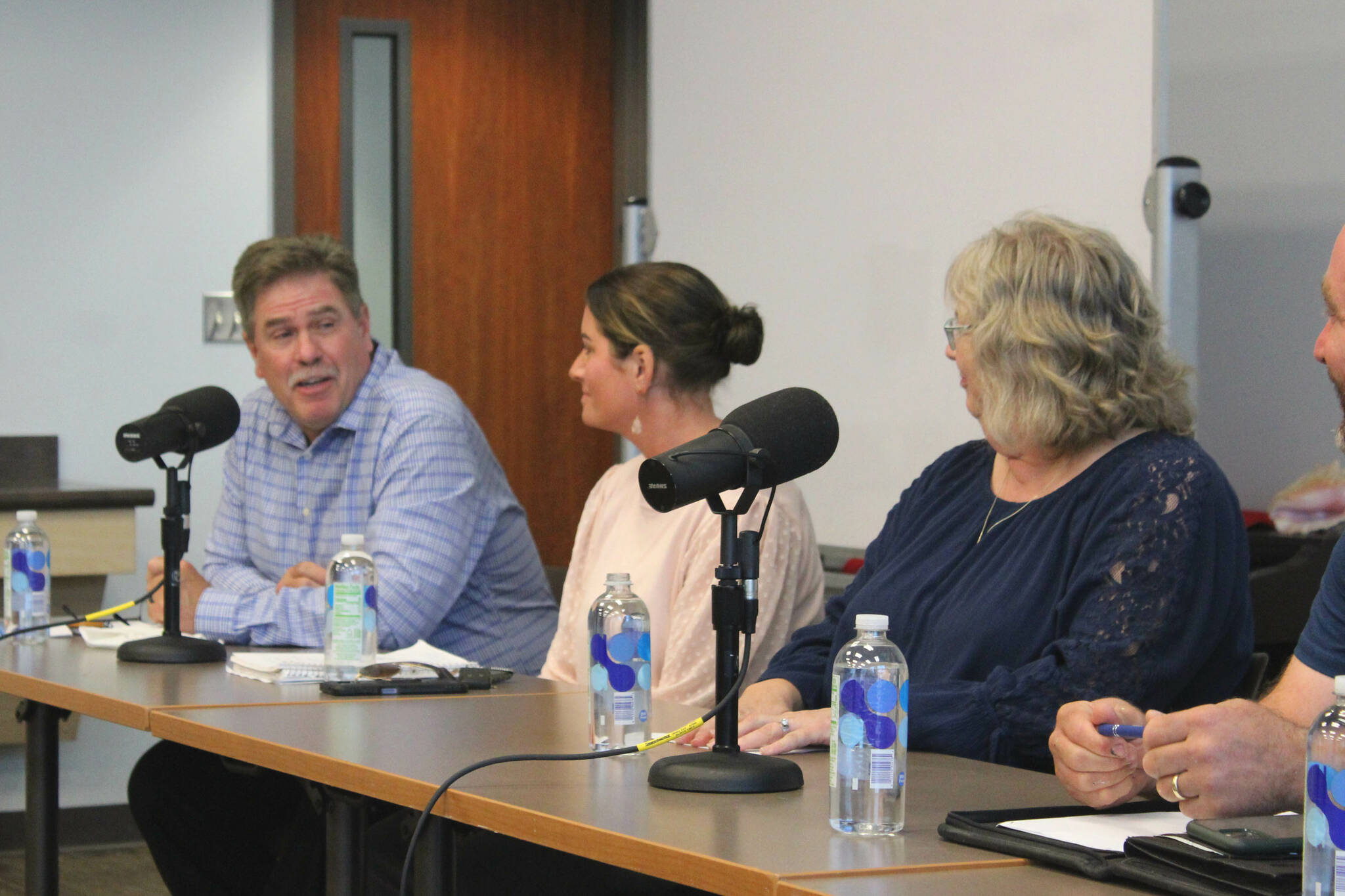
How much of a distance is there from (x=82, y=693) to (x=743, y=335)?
1.13 metres

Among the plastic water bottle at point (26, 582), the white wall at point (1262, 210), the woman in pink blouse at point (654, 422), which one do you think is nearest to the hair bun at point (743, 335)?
the woman in pink blouse at point (654, 422)

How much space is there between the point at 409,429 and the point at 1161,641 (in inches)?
57.0

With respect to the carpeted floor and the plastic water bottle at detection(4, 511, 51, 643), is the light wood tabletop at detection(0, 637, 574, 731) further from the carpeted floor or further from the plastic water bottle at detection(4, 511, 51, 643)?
the carpeted floor

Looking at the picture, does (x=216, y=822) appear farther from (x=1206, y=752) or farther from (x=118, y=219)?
(x=118, y=219)

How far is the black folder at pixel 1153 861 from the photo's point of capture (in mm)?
1021

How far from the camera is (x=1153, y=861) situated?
1088mm

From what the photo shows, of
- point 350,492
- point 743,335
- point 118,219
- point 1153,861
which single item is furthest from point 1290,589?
point 118,219

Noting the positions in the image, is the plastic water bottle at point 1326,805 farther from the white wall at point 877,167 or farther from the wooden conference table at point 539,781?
the white wall at point 877,167

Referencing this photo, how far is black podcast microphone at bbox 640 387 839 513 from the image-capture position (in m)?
1.34

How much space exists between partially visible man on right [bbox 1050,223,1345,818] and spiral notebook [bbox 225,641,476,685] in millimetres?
1088

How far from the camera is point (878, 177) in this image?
2.98 meters

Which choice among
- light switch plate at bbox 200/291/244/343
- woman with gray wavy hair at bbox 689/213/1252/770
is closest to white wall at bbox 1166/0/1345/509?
woman with gray wavy hair at bbox 689/213/1252/770

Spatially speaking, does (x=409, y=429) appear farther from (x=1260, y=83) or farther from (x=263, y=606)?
(x=1260, y=83)

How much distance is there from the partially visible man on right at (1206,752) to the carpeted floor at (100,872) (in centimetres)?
260
